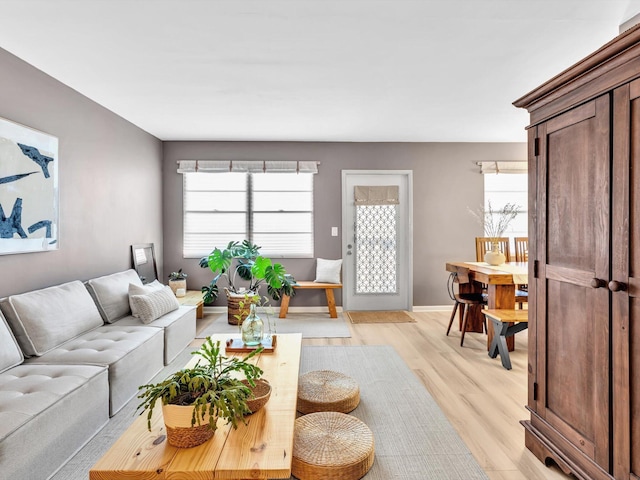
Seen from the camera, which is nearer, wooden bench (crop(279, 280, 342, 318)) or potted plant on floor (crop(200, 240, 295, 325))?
potted plant on floor (crop(200, 240, 295, 325))

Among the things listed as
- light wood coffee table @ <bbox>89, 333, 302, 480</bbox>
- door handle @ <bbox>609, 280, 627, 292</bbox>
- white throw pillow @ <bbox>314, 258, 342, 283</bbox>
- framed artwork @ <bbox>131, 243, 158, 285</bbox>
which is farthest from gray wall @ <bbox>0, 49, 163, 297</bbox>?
door handle @ <bbox>609, 280, 627, 292</bbox>

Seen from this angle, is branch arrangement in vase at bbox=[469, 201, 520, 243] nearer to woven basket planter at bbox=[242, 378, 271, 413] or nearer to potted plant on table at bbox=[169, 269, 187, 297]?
potted plant on table at bbox=[169, 269, 187, 297]

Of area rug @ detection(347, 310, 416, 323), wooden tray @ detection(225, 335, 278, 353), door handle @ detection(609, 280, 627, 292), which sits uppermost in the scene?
door handle @ detection(609, 280, 627, 292)

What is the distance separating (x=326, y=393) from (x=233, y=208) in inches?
140

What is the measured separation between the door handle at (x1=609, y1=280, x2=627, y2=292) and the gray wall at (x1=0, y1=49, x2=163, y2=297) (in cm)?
354

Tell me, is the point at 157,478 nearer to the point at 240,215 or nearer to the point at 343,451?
the point at 343,451

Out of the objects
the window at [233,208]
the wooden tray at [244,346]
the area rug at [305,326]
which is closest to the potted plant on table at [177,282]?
the window at [233,208]

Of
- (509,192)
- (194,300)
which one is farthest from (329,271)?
(509,192)

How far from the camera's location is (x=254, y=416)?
1710 millimetres

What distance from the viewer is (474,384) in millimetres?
3025

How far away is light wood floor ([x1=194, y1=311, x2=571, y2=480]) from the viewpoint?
6.69 feet

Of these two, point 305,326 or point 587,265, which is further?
point 305,326

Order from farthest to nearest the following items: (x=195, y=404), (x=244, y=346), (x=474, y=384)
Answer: (x=474, y=384)
(x=244, y=346)
(x=195, y=404)

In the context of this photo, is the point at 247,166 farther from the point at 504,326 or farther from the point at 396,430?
the point at 396,430
